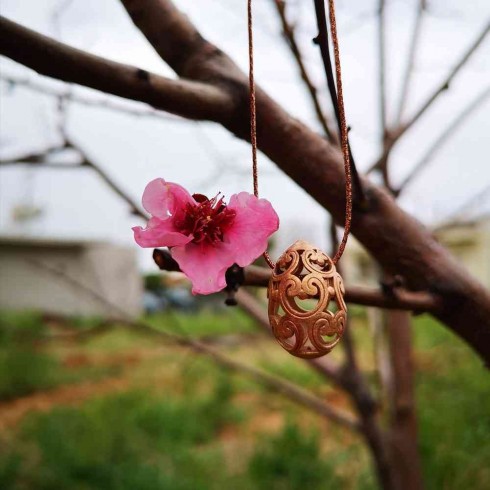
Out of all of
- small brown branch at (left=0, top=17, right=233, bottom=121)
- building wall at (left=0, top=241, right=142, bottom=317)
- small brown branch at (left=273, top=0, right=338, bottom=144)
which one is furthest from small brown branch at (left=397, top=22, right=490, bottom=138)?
building wall at (left=0, top=241, right=142, bottom=317)

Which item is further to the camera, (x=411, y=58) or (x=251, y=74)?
(x=411, y=58)

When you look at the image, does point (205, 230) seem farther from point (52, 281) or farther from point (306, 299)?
point (52, 281)

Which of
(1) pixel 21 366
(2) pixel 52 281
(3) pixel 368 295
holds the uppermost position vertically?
(3) pixel 368 295

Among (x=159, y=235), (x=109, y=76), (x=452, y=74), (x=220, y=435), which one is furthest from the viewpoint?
(x=220, y=435)

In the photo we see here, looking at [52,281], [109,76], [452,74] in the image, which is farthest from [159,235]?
[52,281]

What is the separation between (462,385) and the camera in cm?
229

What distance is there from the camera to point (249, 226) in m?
0.35

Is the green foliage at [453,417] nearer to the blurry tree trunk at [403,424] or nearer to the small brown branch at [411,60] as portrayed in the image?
the blurry tree trunk at [403,424]

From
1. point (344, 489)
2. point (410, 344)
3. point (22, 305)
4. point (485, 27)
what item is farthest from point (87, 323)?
point (485, 27)

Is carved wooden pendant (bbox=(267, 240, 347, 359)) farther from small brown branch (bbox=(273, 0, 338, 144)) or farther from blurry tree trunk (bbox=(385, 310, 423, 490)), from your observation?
blurry tree trunk (bbox=(385, 310, 423, 490))

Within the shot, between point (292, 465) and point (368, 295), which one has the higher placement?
point (368, 295)

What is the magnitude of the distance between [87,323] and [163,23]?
5.02m

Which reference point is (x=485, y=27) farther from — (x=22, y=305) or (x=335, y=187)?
(x=22, y=305)

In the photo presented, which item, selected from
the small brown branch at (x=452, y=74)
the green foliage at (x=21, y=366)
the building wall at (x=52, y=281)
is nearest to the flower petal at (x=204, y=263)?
the small brown branch at (x=452, y=74)
